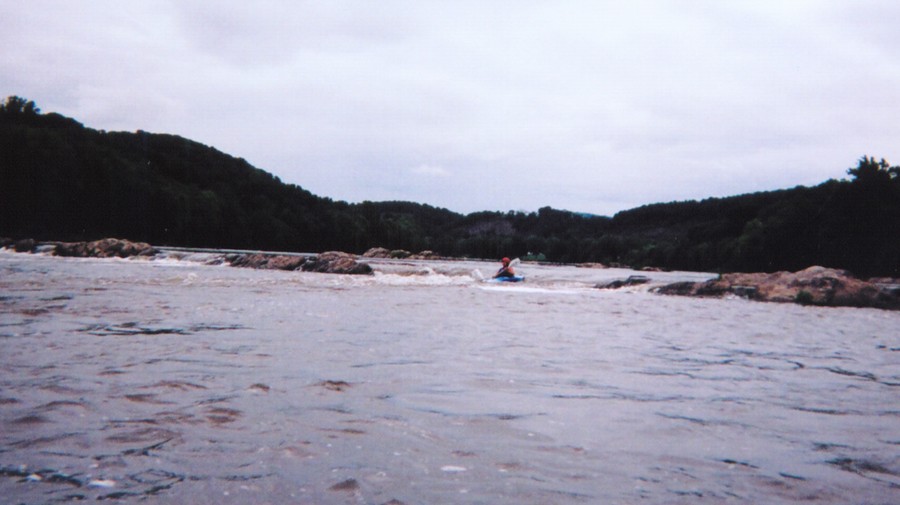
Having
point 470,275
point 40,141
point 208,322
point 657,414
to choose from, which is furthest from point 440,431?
point 40,141

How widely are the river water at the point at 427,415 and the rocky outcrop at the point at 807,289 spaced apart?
429 inches

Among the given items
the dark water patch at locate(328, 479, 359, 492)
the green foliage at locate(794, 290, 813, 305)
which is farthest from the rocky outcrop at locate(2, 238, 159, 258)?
the dark water patch at locate(328, 479, 359, 492)

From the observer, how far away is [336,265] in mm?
30516

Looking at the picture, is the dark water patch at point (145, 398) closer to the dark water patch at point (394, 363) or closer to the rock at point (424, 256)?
the dark water patch at point (394, 363)

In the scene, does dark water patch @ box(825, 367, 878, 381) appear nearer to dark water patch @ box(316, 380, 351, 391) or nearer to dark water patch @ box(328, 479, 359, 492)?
dark water patch @ box(316, 380, 351, 391)

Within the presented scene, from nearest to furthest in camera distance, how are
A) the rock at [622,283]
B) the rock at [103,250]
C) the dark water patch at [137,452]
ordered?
the dark water patch at [137,452]
the rock at [622,283]
the rock at [103,250]

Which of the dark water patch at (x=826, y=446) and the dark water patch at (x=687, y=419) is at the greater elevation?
the dark water patch at (x=826, y=446)

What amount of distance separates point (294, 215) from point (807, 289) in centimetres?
9346

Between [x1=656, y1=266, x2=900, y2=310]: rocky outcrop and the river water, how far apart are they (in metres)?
10.9

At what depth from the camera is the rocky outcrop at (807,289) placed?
59.9 feet

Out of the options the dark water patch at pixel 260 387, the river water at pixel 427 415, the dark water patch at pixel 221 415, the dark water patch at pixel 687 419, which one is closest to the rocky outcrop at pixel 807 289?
the river water at pixel 427 415

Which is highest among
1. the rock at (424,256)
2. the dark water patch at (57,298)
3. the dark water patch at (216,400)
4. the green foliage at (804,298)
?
the rock at (424,256)

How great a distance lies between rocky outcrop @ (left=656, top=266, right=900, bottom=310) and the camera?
18.3 meters

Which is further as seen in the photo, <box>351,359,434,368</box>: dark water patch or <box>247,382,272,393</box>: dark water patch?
<box>351,359,434,368</box>: dark water patch
